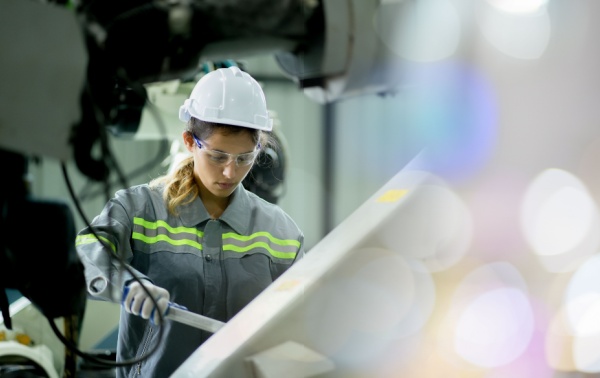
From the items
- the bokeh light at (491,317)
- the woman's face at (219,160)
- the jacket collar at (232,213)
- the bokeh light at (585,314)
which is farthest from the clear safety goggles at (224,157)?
the bokeh light at (585,314)

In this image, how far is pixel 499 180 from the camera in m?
1.15

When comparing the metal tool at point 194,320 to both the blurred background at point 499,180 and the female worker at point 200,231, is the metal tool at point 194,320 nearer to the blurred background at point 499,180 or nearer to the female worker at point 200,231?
the female worker at point 200,231

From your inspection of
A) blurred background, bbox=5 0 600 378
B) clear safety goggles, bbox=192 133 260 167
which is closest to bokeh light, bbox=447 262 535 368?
blurred background, bbox=5 0 600 378

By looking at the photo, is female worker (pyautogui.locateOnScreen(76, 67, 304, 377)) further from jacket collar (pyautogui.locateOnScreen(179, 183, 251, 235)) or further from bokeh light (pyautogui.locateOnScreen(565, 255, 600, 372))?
bokeh light (pyautogui.locateOnScreen(565, 255, 600, 372))

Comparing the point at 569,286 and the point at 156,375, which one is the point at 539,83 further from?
the point at 156,375

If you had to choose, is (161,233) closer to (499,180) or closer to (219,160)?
(219,160)

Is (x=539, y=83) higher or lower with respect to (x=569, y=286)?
higher

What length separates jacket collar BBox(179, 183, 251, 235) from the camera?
167 centimetres

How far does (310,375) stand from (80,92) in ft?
1.84

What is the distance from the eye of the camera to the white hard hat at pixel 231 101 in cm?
155

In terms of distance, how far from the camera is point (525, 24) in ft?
3.71

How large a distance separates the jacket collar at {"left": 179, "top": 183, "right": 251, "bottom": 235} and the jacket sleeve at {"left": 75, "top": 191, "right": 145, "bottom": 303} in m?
0.14

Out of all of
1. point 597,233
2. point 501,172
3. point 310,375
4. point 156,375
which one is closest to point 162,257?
point 156,375

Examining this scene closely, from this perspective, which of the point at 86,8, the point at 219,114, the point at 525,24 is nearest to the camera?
the point at 86,8
